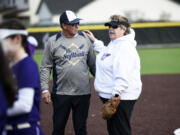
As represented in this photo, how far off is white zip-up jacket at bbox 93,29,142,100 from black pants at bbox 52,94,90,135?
60 cm

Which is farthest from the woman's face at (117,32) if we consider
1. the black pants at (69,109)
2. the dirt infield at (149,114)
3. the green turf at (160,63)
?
the green turf at (160,63)

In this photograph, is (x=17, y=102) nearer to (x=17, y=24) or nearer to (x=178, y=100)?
(x=17, y=24)

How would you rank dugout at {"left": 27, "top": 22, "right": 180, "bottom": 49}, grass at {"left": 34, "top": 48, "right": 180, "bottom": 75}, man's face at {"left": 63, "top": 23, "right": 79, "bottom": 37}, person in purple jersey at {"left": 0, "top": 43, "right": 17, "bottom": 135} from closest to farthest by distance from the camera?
person in purple jersey at {"left": 0, "top": 43, "right": 17, "bottom": 135}
man's face at {"left": 63, "top": 23, "right": 79, "bottom": 37}
grass at {"left": 34, "top": 48, "right": 180, "bottom": 75}
dugout at {"left": 27, "top": 22, "right": 180, "bottom": 49}

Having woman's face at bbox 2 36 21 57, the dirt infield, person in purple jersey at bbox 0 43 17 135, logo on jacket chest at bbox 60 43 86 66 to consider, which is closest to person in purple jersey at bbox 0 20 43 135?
woman's face at bbox 2 36 21 57

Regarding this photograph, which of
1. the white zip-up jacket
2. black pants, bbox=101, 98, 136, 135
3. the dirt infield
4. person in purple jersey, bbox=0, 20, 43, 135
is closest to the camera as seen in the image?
person in purple jersey, bbox=0, 20, 43, 135

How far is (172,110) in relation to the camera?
7.49 meters

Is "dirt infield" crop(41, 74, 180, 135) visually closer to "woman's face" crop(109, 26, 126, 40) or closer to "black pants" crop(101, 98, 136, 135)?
"black pants" crop(101, 98, 136, 135)

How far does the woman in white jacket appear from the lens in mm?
3779

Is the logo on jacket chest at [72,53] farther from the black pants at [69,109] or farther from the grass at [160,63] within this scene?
the grass at [160,63]

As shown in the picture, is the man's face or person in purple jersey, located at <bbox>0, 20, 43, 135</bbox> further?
the man's face

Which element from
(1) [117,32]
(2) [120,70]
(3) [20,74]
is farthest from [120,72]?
(3) [20,74]

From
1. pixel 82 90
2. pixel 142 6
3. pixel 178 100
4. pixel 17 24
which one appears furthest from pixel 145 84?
pixel 142 6

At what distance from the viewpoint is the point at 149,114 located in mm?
7188

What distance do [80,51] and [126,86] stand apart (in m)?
1.00
